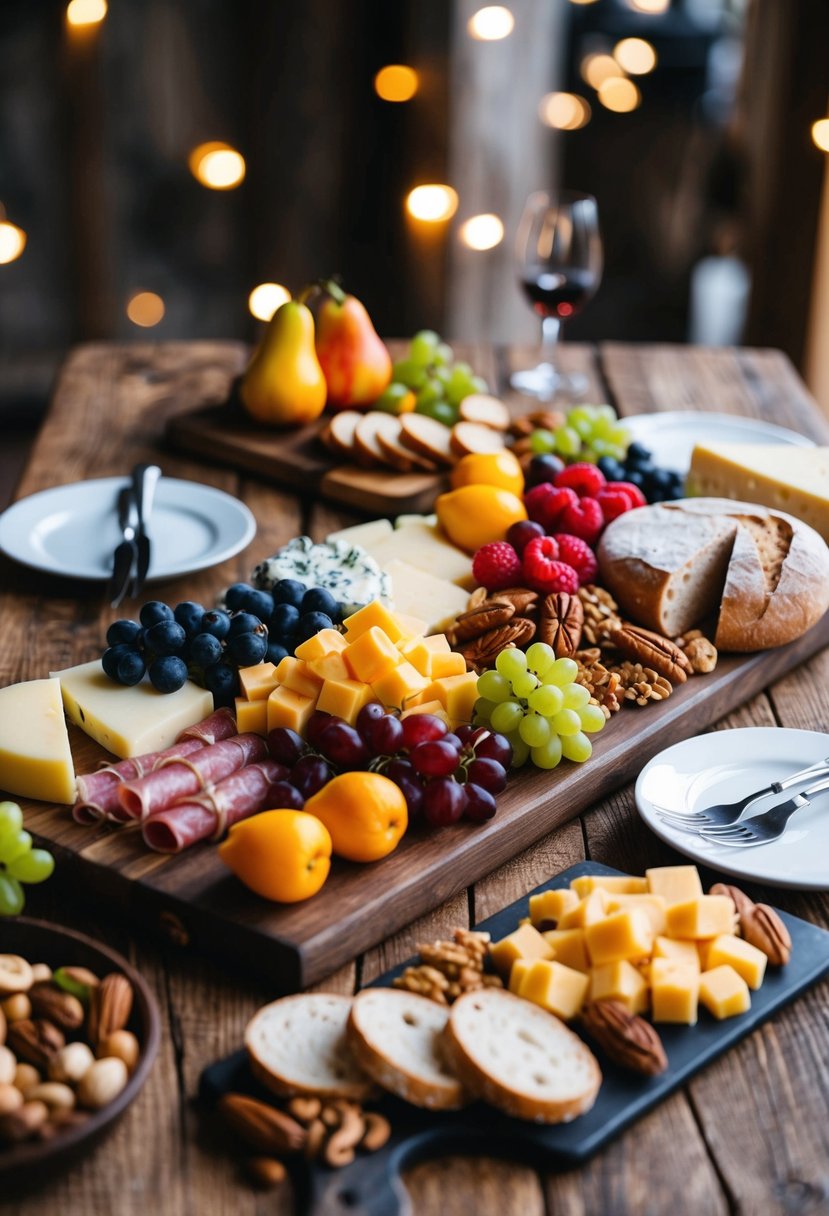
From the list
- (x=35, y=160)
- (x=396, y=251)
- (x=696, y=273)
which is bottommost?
(x=696, y=273)

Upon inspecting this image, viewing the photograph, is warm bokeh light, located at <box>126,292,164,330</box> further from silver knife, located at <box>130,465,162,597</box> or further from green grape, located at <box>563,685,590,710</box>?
green grape, located at <box>563,685,590,710</box>

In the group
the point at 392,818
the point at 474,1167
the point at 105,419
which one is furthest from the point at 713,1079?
the point at 105,419

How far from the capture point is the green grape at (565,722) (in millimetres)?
1346

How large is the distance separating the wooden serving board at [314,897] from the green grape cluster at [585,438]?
30.3 inches

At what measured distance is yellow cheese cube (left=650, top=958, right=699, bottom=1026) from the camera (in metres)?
1.01

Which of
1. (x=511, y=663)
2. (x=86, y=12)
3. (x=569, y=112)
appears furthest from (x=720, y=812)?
(x=569, y=112)

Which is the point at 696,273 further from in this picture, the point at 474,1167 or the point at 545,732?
the point at 474,1167

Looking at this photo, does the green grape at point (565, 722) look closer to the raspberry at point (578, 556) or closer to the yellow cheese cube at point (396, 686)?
the yellow cheese cube at point (396, 686)

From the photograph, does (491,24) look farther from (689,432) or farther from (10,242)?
(689,432)

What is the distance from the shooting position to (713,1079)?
100 centimetres

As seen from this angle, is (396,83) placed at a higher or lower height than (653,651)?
higher

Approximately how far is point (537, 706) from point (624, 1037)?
0.43m

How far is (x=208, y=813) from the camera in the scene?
47.4 inches

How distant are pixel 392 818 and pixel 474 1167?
0.34 metres
